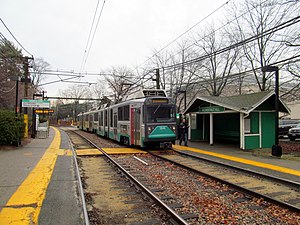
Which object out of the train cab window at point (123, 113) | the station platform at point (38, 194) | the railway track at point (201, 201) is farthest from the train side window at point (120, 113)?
the railway track at point (201, 201)

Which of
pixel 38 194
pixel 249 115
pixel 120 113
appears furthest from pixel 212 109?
pixel 38 194

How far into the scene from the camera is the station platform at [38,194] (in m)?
4.93

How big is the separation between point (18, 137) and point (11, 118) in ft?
4.38

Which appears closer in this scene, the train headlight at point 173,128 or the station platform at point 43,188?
the station platform at point 43,188

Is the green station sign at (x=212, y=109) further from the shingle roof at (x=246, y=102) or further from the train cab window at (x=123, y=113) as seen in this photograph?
the train cab window at (x=123, y=113)

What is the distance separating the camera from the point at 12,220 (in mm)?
4746

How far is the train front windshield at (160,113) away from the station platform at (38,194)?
5.45m

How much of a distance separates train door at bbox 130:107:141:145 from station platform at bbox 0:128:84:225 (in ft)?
Result: 16.7

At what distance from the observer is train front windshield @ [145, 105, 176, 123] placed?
574 inches

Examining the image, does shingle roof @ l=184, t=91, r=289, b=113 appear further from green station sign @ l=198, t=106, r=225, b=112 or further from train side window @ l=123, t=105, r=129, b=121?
train side window @ l=123, t=105, r=129, b=121

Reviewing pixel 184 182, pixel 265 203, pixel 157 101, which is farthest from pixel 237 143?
pixel 265 203

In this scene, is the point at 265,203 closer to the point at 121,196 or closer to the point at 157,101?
the point at 121,196

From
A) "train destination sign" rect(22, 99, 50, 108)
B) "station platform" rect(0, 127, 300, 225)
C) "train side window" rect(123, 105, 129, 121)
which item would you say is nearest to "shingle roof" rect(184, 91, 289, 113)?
"station platform" rect(0, 127, 300, 225)

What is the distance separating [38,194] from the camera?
6457 millimetres
